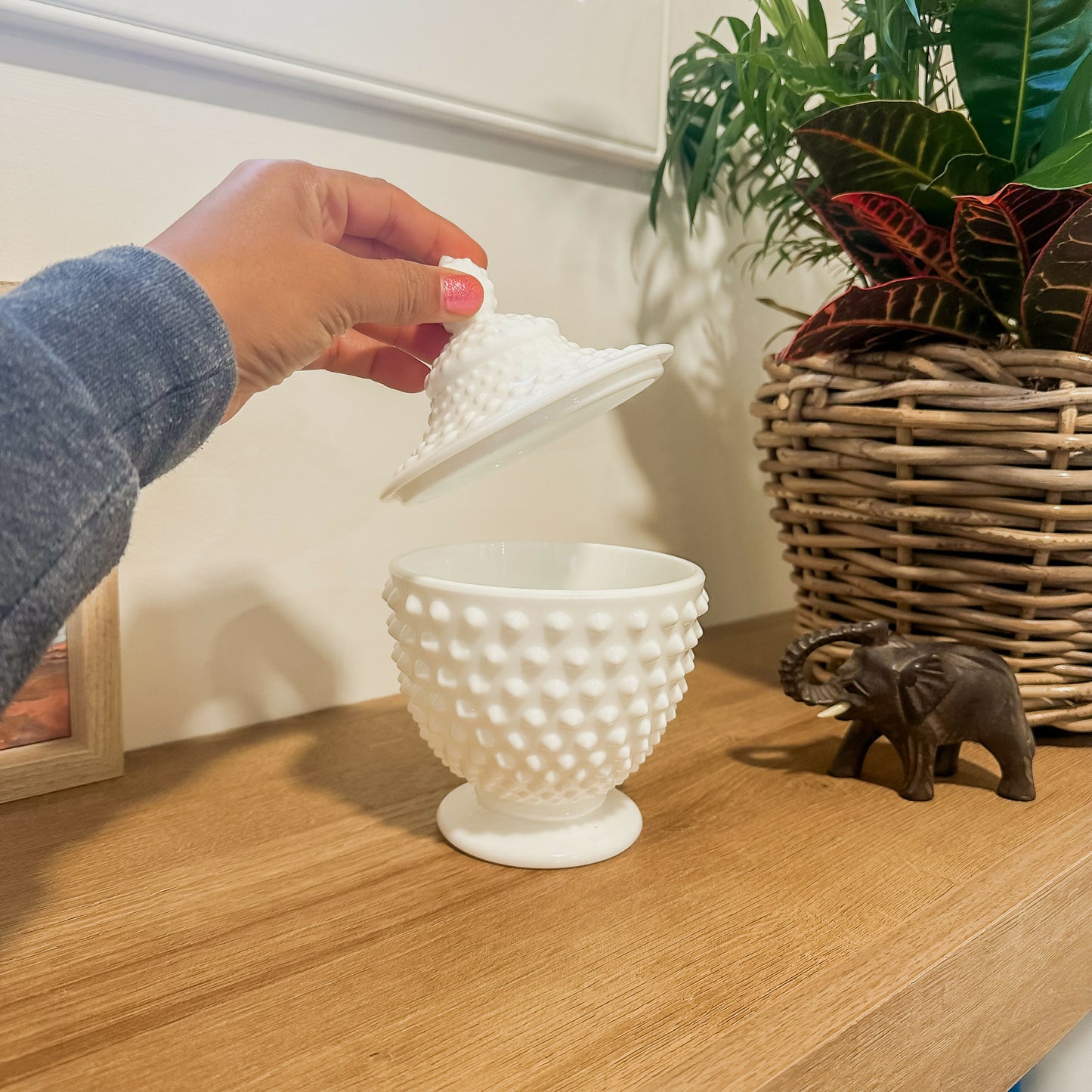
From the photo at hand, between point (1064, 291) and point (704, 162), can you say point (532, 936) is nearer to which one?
point (1064, 291)

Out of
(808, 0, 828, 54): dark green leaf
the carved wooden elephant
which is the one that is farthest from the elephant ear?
(808, 0, 828, 54): dark green leaf

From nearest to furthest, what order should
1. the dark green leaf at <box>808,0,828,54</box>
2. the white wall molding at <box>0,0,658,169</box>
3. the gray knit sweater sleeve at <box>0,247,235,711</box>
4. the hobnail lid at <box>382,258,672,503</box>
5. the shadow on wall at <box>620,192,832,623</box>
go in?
the gray knit sweater sleeve at <box>0,247,235,711</box> < the hobnail lid at <box>382,258,672,503</box> < the white wall molding at <box>0,0,658,169</box> < the dark green leaf at <box>808,0,828,54</box> < the shadow on wall at <box>620,192,832,623</box>

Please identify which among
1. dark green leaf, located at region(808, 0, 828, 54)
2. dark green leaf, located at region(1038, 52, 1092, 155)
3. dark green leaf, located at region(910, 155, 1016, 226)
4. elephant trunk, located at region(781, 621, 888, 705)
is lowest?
elephant trunk, located at region(781, 621, 888, 705)

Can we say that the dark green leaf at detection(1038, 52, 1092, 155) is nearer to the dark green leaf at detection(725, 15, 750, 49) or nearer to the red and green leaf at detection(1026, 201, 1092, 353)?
the red and green leaf at detection(1026, 201, 1092, 353)

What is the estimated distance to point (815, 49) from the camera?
653 mm

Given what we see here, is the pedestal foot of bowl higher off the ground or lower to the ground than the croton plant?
lower

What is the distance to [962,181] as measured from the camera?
0.55 m

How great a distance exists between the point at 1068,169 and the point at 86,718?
2.10 ft

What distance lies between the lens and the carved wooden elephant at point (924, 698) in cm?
52

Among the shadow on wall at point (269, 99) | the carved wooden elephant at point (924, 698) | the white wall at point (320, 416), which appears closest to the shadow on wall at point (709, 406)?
the white wall at point (320, 416)

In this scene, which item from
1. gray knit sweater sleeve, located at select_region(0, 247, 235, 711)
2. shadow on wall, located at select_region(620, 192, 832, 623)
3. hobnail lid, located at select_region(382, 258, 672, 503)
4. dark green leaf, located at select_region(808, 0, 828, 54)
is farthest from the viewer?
shadow on wall, located at select_region(620, 192, 832, 623)

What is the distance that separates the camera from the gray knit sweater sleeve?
0.27 metres

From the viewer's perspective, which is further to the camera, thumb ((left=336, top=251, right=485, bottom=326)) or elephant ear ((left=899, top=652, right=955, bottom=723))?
elephant ear ((left=899, top=652, right=955, bottom=723))

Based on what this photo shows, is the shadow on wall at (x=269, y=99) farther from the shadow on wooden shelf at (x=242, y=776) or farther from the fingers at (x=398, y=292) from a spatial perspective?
the shadow on wooden shelf at (x=242, y=776)
